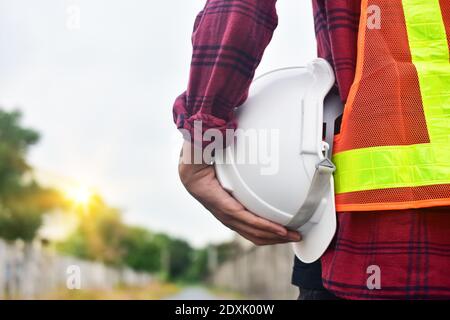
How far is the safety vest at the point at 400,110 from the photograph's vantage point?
3.49 feet

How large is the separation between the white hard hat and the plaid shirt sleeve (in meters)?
0.07

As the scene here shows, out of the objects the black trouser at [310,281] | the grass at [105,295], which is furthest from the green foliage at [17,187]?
the black trouser at [310,281]

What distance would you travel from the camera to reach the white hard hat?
3.99ft

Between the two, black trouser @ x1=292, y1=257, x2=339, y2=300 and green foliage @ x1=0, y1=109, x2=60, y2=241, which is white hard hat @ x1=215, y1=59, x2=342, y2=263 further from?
green foliage @ x1=0, y1=109, x2=60, y2=241

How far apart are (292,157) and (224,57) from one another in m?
0.27

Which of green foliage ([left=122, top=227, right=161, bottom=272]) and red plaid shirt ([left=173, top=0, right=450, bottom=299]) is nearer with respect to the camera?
red plaid shirt ([left=173, top=0, right=450, bottom=299])

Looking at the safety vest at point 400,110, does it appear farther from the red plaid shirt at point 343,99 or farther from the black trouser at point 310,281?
the black trouser at point 310,281

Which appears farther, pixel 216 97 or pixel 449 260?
pixel 216 97

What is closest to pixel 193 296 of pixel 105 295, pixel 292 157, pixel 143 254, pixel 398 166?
pixel 105 295

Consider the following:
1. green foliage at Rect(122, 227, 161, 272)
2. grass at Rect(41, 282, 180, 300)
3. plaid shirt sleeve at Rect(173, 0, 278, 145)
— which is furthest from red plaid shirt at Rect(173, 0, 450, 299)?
green foliage at Rect(122, 227, 161, 272)
